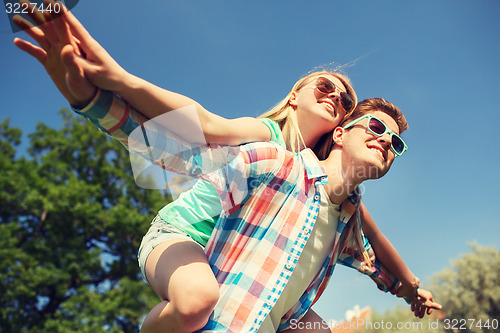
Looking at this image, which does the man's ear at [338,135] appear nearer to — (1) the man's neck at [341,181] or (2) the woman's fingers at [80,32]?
(1) the man's neck at [341,181]

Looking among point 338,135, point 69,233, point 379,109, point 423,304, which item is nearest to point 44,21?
point 338,135

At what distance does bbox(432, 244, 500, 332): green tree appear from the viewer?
8.22 meters

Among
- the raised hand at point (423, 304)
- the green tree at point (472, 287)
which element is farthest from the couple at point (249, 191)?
the green tree at point (472, 287)

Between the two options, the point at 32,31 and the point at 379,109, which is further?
the point at 379,109

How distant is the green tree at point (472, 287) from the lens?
8.22 meters

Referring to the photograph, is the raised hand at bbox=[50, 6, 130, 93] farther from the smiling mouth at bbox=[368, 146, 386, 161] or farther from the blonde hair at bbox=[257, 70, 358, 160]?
the smiling mouth at bbox=[368, 146, 386, 161]

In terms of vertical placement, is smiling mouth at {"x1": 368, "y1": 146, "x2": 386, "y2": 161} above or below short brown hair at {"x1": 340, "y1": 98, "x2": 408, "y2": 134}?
below

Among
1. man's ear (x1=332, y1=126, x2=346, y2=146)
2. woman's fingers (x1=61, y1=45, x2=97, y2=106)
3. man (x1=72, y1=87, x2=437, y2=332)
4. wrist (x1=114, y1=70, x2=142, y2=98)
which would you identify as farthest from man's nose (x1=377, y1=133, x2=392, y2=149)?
woman's fingers (x1=61, y1=45, x2=97, y2=106)

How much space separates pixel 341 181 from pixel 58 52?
1220 mm

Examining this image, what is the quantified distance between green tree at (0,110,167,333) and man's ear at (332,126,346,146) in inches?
316

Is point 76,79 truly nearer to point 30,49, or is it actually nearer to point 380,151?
point 30,49

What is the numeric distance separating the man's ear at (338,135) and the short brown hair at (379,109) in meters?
0.08

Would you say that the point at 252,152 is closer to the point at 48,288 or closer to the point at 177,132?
the point at 177,132

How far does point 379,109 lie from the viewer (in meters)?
2.00
